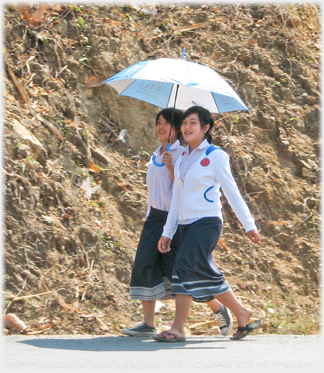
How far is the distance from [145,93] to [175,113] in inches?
23.7

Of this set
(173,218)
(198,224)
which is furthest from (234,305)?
(173,218)

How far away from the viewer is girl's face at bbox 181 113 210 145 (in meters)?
5.12

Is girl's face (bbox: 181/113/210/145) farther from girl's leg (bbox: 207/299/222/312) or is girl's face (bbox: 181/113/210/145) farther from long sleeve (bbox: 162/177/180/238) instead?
girl's leg (bbox: 207/299/222/312)

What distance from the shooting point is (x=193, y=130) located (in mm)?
5117

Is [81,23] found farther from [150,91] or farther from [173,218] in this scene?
[173,218]

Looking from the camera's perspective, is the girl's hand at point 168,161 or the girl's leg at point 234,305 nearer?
the girl's leg at point 234,305

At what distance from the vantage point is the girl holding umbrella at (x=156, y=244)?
5.40 meters

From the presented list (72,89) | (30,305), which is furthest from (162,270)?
(72,89)

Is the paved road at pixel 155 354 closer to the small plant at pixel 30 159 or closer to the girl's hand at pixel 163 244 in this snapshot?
the girl's hand at pixel 163 244

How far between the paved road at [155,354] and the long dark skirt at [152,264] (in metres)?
0.44

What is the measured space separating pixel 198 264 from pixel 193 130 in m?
1.17

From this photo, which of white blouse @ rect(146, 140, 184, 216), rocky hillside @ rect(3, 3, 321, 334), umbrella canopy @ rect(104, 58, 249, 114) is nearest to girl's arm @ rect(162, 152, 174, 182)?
white blouse @ rect(146, 140, 184, 216)

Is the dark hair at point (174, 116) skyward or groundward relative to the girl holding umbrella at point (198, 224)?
skyward

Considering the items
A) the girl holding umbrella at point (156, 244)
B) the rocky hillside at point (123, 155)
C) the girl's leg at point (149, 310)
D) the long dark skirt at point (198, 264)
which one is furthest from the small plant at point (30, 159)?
the long dark skirt at point (198, 264)
